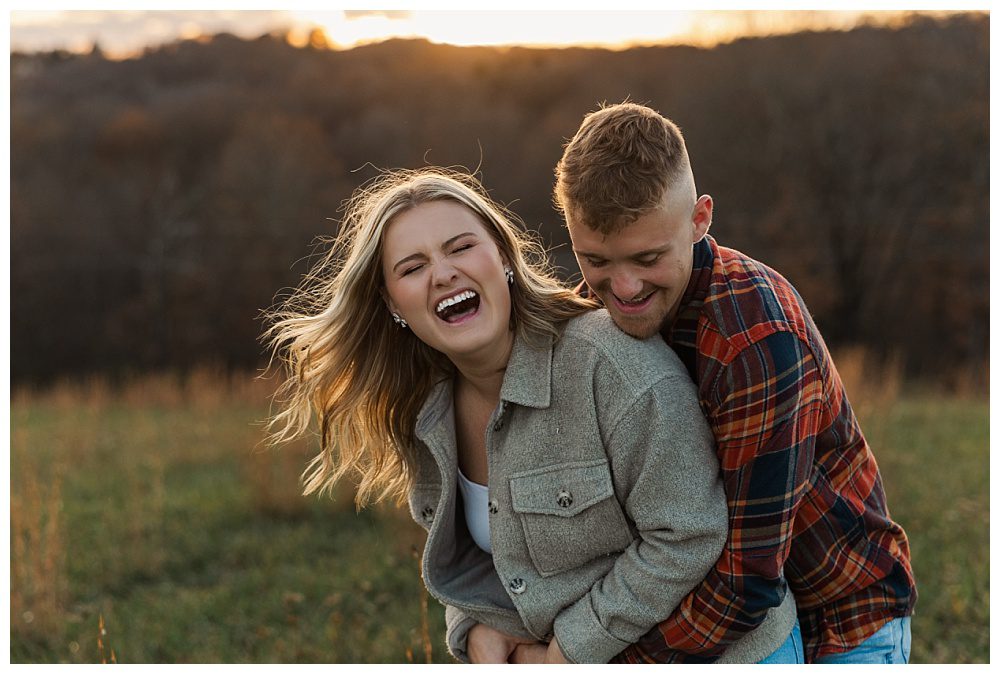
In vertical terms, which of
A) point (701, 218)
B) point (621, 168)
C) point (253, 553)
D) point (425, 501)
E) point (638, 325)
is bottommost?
point (253, 553)

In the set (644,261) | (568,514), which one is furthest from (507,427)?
(644,261)

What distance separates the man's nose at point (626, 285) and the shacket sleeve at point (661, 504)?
7.5 inches

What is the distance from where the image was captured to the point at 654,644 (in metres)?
2.14

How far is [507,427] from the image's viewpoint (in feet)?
7.40

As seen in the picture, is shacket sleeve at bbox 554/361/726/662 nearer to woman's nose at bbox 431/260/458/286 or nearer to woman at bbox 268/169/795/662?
woman at bbox 268/169/795/662

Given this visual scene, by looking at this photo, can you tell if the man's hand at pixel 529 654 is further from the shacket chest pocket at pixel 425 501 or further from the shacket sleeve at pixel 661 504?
the shacket chest pocket at pixel 425 501

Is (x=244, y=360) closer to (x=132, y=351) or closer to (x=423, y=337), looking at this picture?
(x=132, y=351)

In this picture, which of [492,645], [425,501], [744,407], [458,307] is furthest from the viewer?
[425,501]

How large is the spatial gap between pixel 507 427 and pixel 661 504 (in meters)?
0.43

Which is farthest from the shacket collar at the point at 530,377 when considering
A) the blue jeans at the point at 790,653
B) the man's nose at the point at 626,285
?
the blue jeans at the point at 790,653

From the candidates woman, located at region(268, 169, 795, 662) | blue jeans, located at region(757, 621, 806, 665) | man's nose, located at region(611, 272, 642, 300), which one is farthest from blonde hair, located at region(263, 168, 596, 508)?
blue jeans, located at region(757, 621, 806, 665)

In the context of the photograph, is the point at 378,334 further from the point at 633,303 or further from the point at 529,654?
the point at 529,654

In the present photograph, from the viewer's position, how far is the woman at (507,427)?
2.02 meters

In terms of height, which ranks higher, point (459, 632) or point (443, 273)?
point (443, 273)
